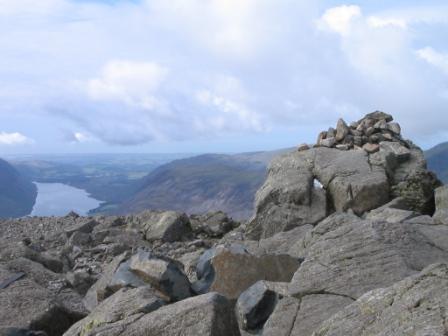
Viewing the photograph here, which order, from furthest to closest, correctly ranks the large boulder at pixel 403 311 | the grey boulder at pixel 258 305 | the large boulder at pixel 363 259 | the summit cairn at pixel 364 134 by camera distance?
the summit cairn at pixel 364 134, the grey boulder at pixel 258 305, the large boulder at pixel 363 259, the large boulder at pixel 403 311

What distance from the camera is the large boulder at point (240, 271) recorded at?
61.8ft

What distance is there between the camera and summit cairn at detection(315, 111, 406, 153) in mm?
35844

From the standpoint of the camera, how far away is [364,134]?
36688 millimetres

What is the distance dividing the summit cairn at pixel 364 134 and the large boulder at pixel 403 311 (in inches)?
923

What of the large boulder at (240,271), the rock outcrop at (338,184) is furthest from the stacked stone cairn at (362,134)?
the large boulder at (240,271)

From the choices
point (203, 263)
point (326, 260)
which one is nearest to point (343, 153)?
point (203, 263)

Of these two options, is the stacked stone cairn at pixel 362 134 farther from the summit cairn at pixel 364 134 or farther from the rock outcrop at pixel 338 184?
the rock outcrop at pixel 338 184

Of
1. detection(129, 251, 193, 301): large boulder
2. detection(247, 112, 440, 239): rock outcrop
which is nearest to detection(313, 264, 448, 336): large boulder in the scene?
detection(129, 251, 193, 301): large boulder

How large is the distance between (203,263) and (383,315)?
1005 centimetres

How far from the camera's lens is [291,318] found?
14633mm

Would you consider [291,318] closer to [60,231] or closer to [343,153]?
[343,153]

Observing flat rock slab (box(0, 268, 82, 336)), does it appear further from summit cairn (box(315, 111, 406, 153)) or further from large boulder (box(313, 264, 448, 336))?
summit cairn (box(315, 111, 406, 153))

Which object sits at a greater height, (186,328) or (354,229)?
(354,229)

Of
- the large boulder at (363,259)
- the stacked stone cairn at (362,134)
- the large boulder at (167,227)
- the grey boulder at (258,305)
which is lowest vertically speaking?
the large boulder at (167,227)
